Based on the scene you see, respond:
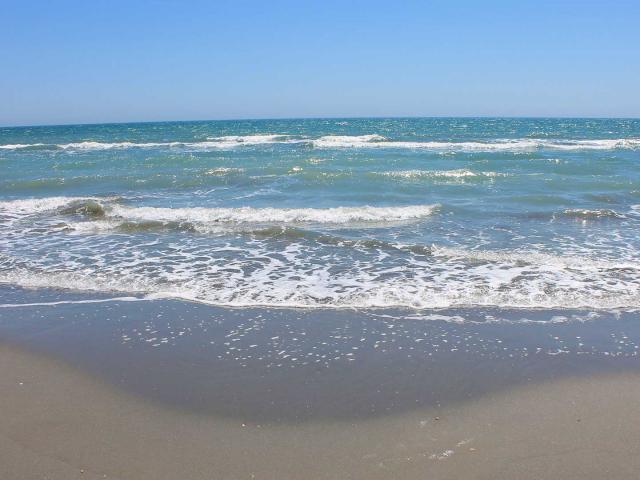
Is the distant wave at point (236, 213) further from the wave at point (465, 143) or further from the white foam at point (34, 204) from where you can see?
the wave at point (465, 143)

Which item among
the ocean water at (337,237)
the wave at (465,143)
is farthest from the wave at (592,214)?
the wave at (465,143)

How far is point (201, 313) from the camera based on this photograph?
21.4ft

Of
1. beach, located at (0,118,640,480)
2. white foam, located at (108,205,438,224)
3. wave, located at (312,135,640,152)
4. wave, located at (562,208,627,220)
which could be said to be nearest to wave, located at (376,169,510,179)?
white foam, located at (108,205,438,224)

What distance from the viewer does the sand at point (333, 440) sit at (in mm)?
3531

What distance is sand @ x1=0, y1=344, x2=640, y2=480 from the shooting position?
139 inches

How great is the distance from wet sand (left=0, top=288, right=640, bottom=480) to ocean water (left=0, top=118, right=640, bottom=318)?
0.79m

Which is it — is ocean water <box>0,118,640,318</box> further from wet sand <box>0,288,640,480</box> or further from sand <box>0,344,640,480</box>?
sand <box>0,344,640,480</box>

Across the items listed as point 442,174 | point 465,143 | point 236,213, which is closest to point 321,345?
point 236,213

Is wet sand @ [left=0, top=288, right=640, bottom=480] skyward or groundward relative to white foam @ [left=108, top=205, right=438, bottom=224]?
groundward

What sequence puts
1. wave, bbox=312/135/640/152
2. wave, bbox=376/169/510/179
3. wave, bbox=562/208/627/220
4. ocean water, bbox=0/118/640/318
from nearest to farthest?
1. ocean water, bbox=0/118/640/318
2. wave, bbox=562/208/627/220
3. wave, bbox=376/169/510/179
4. wave, bbox=312/135/640/152

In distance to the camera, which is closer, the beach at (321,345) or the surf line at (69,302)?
the beach at (321,345)

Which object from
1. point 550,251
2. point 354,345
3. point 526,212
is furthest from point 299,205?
point 354,345

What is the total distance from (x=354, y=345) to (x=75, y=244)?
7.04 m

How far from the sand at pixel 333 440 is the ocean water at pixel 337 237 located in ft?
7.48
